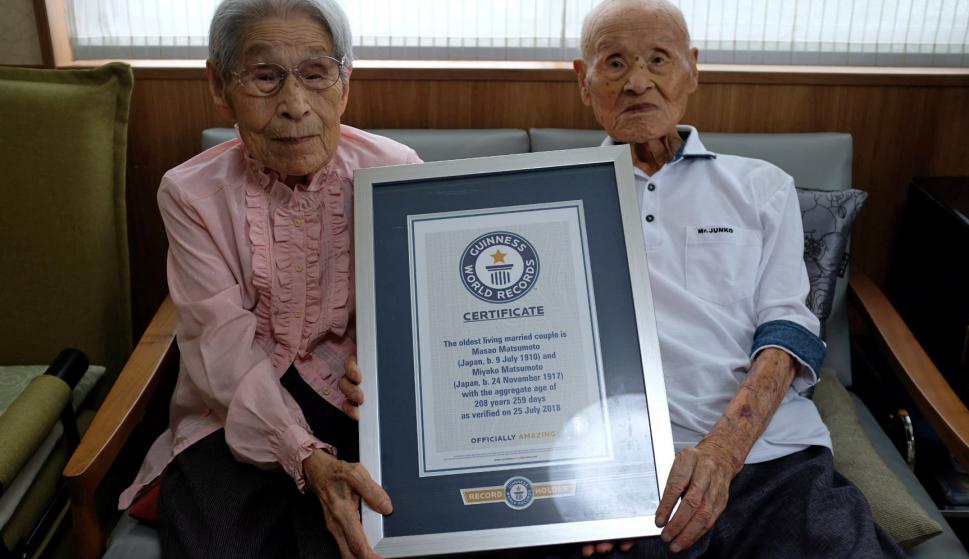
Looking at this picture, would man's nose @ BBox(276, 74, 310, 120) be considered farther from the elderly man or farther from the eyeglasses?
the elderly man

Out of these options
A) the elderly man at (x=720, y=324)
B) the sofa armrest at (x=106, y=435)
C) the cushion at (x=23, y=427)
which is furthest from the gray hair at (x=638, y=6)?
the cushion at (x=23, y=427)

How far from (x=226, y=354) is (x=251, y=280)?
0.14 metres

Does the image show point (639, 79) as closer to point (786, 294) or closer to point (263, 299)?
point (786, 294)

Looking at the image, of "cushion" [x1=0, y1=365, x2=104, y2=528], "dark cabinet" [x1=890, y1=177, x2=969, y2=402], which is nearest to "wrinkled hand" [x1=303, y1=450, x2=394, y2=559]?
"cushion" [x1=0, y1=365, x2=104, y2=528]

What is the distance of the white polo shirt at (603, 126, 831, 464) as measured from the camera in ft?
4.91

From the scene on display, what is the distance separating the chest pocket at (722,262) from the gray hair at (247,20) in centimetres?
75

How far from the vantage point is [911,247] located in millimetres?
2266

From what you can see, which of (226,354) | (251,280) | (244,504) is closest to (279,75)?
(251,280)

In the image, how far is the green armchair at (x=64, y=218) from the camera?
1.95 m

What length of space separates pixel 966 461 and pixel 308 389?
46.0 inches

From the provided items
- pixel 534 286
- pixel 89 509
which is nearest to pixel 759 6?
pixel 534 286

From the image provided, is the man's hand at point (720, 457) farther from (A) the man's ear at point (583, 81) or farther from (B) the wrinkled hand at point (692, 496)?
(A) the man's ear at point (583, 81)

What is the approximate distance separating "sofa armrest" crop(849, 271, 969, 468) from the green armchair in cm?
174

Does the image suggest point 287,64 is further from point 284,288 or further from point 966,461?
point 966,461
